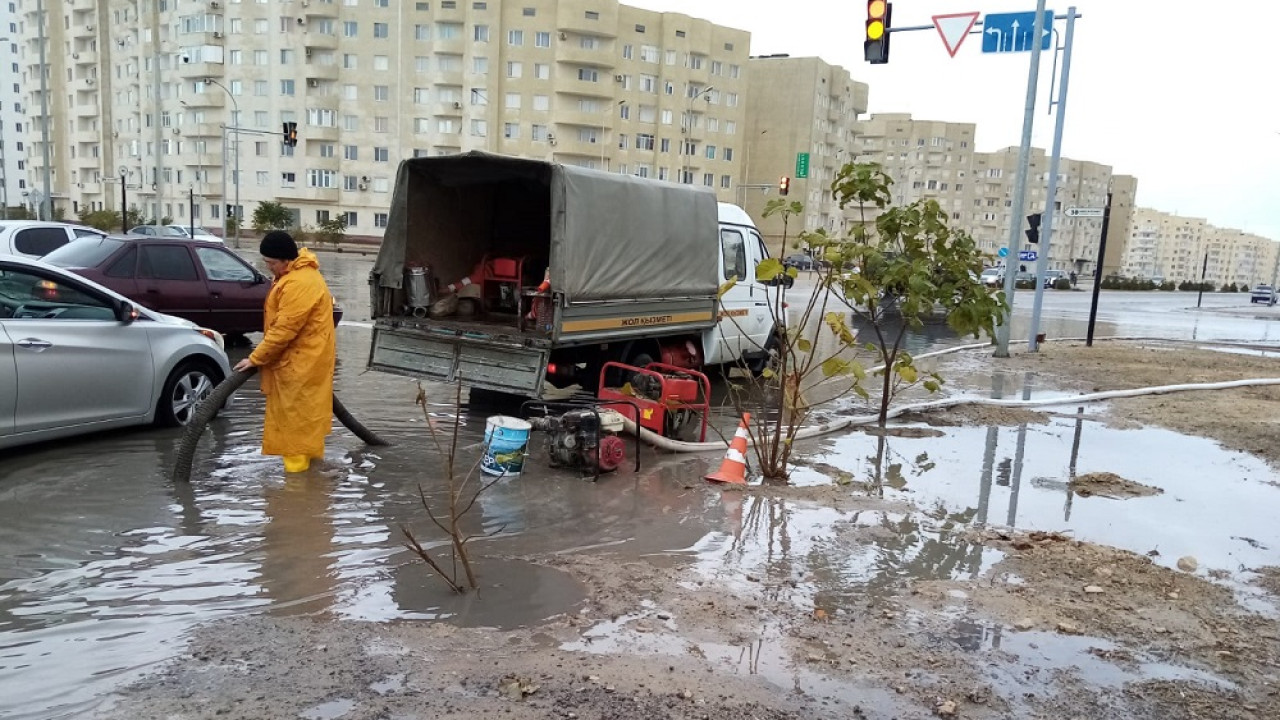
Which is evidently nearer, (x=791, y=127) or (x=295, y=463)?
(x=295, y=463)

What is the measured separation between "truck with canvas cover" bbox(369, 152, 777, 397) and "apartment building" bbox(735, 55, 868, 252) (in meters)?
75.1

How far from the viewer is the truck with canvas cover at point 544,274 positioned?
7738mm

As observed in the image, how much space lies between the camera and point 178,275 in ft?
36.2

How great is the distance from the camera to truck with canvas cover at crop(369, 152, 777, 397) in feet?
25.4

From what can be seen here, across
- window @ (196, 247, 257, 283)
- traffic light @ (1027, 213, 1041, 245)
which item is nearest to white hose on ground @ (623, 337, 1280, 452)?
traffic light @ (1027, 213, 1041, 245)

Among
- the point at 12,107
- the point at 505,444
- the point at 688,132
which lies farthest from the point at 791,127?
the point at 12,107

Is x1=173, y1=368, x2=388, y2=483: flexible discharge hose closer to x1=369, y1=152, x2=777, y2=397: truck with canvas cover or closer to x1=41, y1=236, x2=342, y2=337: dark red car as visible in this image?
x1=369, y1=152, x2=777, y2=397: truck with canvas cover

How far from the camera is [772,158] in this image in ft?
288

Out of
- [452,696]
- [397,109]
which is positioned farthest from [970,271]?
[397,109]

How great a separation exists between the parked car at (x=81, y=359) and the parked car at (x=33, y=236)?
758 cm

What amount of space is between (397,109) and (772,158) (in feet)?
→ 127

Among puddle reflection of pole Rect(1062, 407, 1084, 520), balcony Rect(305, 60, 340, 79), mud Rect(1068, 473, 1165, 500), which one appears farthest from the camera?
balcony Rect(305, 60, 340, 79)

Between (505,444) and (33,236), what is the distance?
11.8 metres

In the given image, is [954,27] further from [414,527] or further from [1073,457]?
[414,527]
